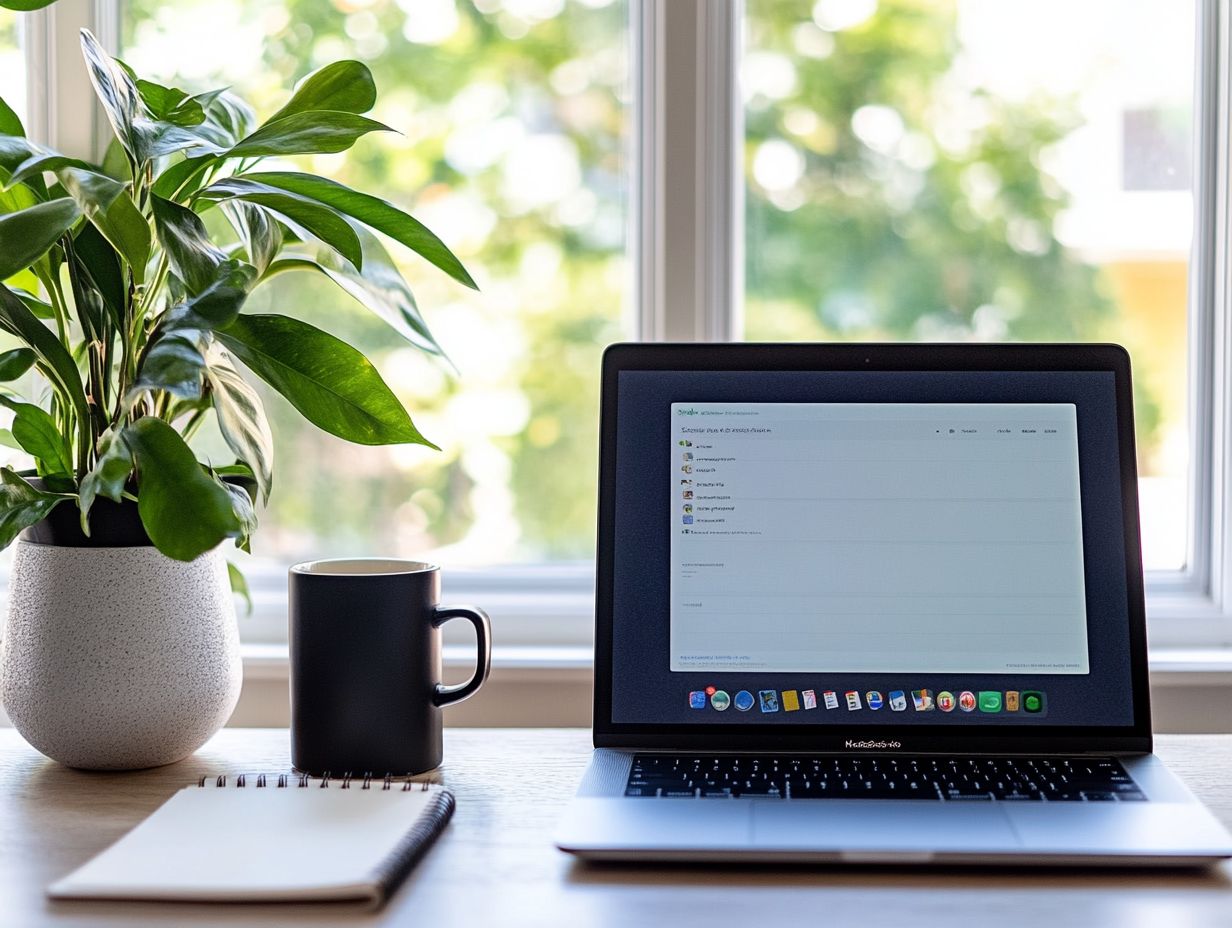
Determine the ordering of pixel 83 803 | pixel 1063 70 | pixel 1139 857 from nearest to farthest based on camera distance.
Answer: pixel 1139 857 < pixel 83 803 < pixel 1063 70

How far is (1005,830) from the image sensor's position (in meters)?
0.71

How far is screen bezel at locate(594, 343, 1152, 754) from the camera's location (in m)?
0.85

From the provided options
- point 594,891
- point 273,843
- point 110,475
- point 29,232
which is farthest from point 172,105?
point 594,891

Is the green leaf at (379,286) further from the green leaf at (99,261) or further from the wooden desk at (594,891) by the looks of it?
the wooden desk at (594,891)

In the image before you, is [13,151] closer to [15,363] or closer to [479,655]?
[15,363]

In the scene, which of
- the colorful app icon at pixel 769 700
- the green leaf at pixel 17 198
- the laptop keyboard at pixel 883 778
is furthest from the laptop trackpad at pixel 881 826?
the green leaf at pixel 17 198

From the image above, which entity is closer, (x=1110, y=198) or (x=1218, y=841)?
(x=1218, y=841)

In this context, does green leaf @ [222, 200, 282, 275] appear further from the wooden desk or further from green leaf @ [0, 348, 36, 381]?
the wooden desk

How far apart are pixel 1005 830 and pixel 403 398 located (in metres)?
0.82

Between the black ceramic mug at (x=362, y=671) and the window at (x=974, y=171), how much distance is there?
572mm

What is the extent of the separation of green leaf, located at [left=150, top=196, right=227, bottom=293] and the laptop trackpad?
52 centimetres

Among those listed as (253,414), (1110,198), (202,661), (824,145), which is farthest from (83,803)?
(1110,198)

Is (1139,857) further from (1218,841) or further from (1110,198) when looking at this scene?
(1110,198)

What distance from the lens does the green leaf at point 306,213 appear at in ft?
2.77
